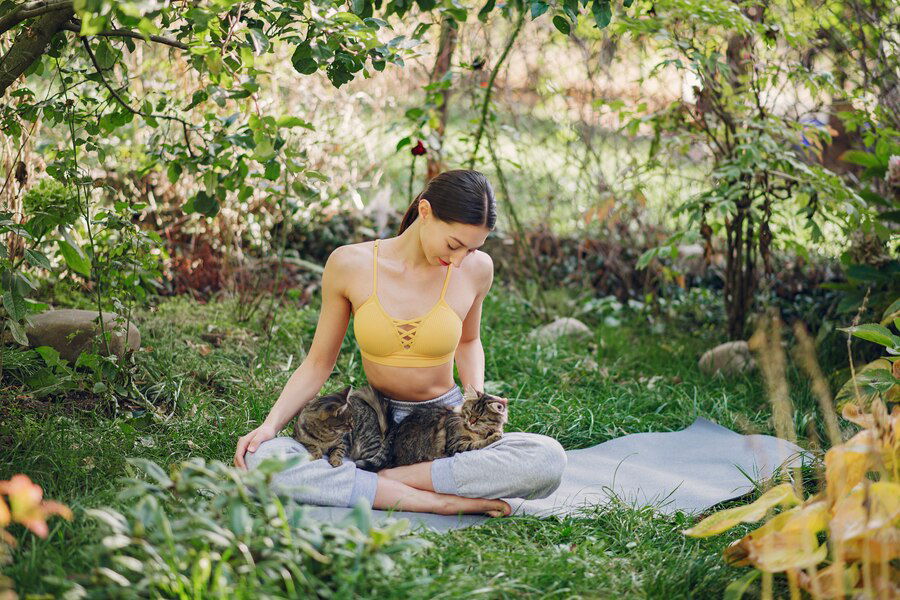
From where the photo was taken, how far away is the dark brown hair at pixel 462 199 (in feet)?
8.96

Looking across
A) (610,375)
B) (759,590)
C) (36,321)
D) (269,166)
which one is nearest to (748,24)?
(610,375)

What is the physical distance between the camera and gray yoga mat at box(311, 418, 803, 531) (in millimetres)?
2918

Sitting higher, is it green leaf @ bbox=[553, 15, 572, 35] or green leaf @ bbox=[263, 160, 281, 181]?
green leaf @ bbox=[553, 15, 572, 35]

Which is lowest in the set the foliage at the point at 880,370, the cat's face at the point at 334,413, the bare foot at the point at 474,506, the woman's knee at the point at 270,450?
the bare foot at the point at 474,506

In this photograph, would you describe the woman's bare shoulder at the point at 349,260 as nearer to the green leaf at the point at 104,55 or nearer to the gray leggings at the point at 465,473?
the gray leggings at the point at 465,473

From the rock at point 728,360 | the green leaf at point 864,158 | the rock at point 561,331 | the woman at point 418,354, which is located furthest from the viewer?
the rock at point 561,331

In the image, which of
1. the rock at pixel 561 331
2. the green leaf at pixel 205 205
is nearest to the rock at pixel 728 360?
the rock at pixel 561 331

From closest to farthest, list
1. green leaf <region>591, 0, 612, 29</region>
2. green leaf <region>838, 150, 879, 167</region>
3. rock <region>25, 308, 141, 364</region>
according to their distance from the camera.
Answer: green leaf <region>591, 0, 612, 29</region> → rock <region>25, 308, 141, 364</region> → green leaf <region>838, 150, 879, 167</region>

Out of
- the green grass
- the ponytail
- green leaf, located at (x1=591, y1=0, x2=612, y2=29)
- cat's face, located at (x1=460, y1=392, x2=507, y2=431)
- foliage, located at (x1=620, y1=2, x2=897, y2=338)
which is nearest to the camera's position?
the green grass

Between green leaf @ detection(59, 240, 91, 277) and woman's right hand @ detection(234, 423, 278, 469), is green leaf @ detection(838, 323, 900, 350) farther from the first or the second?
green leaf @ detection(59, 240, 91, 277)

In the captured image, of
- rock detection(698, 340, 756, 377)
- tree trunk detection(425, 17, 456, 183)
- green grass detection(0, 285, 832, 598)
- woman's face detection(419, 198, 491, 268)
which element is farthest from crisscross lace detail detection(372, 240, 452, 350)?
rock detection(698, 340, 756, 377)

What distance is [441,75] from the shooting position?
5.38 meters

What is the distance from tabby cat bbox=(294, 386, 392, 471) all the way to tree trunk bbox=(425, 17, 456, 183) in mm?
2163

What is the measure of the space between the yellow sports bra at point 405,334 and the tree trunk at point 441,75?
6.52ft
